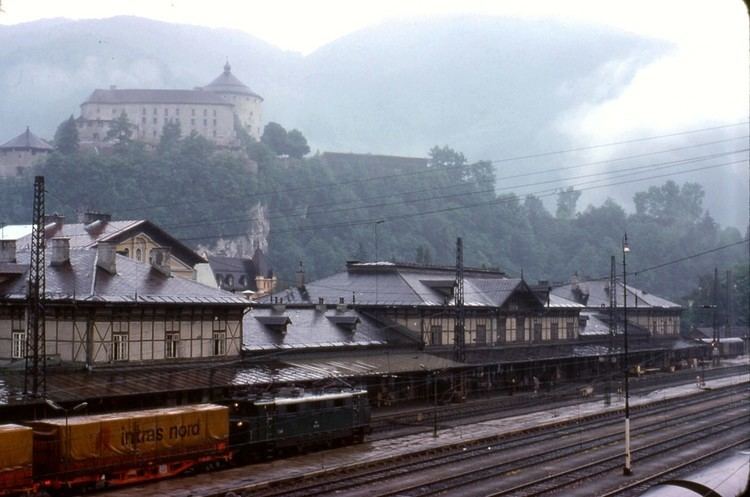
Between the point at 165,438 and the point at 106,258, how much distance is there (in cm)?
1574

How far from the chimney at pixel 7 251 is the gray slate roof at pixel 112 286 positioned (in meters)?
0.82

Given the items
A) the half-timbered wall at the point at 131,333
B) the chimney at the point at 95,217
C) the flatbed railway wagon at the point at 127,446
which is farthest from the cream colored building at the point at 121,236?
the flatbed railway wagon at the point at 127,446

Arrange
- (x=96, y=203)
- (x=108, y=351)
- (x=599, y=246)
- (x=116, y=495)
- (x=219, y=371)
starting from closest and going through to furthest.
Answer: (x=116, y=495), (x=108, y=351), (x=219, y=371), (x=96, y=203), (x=599, y=246)

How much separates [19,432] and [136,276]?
1946 centimetres

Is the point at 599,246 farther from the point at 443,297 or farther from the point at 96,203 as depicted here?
the point at 443,297

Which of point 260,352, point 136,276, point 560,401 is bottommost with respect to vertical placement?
point 560,401

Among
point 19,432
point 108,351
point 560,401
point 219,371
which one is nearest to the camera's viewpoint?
point 19,432

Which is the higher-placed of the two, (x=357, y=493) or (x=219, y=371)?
(x=219, y=371)

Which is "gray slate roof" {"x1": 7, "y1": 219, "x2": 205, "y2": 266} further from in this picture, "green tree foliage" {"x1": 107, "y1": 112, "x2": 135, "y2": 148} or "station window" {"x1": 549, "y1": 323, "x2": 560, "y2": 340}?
"green tree foliage" {"x1": 107, "y1": 112, "x2": 135, "y2": 148}

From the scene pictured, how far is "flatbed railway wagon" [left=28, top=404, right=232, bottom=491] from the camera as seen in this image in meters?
31.3

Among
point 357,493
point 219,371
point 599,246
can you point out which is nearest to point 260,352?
point 219,371

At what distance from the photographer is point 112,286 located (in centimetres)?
4641

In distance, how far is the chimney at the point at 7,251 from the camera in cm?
5097

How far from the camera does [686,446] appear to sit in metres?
46.8
